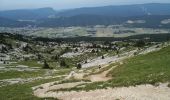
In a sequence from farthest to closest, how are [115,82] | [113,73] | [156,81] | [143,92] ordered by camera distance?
[113,73] → [115,82] → [156,81] → [143,92]

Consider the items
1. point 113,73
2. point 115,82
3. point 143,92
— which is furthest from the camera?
point 113,73

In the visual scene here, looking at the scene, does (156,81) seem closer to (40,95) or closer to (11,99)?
(40,95)

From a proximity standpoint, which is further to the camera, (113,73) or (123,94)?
(113,73)

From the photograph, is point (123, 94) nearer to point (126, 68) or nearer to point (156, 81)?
point (156, 81)

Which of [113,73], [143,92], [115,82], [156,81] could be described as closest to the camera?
[143,92]

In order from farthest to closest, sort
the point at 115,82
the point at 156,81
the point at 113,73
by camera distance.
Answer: the point at 113,73, the point at 115,82, the point at 156,81

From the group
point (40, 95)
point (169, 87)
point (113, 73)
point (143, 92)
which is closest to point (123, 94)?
point (143, 92)

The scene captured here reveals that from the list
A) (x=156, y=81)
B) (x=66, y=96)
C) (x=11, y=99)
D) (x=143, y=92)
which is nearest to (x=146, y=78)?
(x=156, y=81)

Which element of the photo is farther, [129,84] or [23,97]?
[23,97]

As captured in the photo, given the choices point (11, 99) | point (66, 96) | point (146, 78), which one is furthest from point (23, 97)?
point (146, 78)
